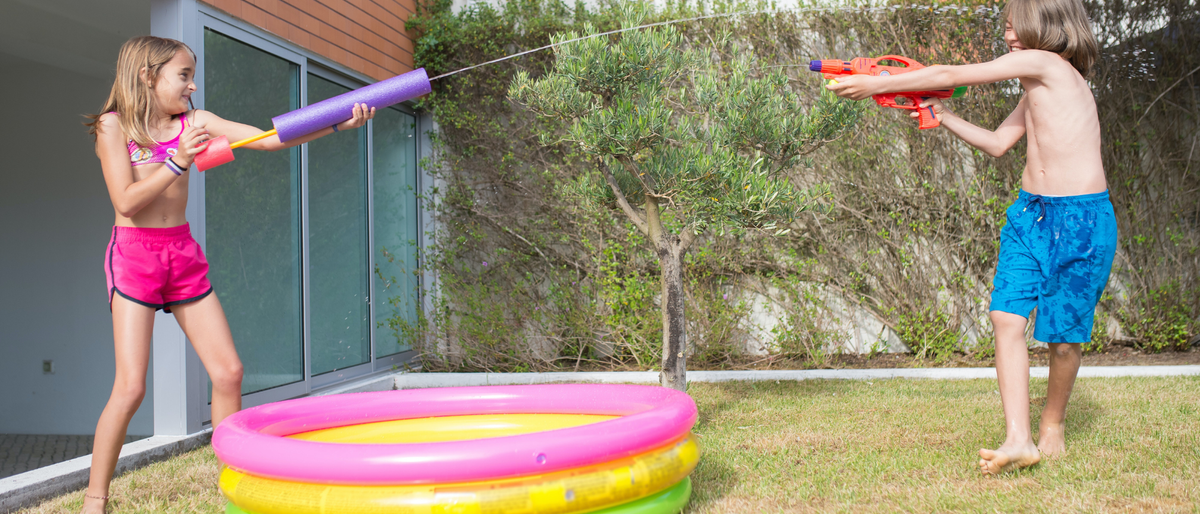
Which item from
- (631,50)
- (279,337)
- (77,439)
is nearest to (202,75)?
(279,337)

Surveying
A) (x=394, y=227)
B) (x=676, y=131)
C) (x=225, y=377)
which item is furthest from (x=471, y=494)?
(x=394, y=227)

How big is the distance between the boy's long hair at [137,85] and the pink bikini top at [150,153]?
0.07 feet

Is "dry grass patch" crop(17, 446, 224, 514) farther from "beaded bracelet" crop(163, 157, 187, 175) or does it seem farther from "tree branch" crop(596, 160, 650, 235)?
"tree branch" crop(596, 160, 650, 235)

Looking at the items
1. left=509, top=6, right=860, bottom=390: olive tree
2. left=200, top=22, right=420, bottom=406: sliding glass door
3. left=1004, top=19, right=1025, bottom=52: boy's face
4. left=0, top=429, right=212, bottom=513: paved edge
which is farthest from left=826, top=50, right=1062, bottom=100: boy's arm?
left=200, top=22, right=420, bottom=406: sliding glass door

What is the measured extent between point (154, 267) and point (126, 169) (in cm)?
31

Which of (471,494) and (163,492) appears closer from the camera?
(471,494)

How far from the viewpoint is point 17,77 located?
503cm

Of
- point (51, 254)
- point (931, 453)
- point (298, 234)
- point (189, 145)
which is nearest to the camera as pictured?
point (189, 145)

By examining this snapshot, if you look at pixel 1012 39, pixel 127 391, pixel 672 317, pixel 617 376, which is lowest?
pixel 617 376

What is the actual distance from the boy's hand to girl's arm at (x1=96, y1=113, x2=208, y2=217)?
2.01 metres

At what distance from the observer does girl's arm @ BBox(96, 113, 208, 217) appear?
7.12 feet

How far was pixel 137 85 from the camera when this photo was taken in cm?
235

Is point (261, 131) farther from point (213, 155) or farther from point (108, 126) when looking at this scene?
point (108, 126)

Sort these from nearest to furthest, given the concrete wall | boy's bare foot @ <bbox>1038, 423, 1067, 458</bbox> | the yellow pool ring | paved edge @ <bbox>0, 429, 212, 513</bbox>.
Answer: the yellow pool ring < paved edge @ <bbox>0, 429, 212, 513</bbox> < boy's bare foot @ <bbox>1038, 423, 1067, 458</bbox> < the concrete wall
